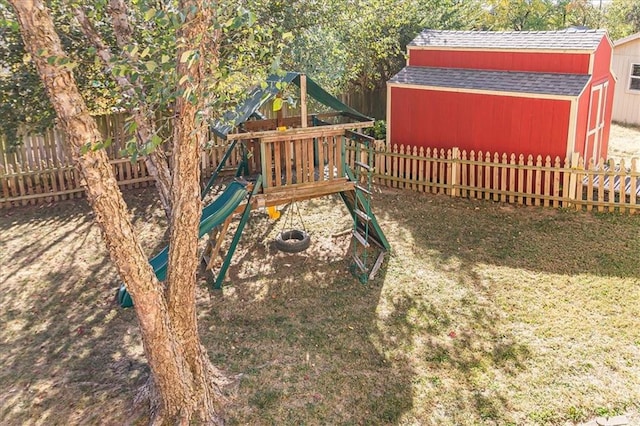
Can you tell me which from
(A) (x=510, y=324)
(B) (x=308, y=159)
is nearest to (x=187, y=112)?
(B) (x=308, y=159)

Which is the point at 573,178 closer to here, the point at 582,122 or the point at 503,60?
the point at 582,122

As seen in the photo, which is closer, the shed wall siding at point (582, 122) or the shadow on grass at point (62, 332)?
the shadow on grass at point (62, 332)

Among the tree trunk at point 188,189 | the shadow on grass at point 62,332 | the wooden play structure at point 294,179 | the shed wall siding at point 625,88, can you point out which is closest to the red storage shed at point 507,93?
the wooden play structure at point 294,179

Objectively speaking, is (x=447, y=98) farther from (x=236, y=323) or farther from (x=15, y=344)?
(x=15, y=344)

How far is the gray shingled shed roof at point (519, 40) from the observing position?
11.9m

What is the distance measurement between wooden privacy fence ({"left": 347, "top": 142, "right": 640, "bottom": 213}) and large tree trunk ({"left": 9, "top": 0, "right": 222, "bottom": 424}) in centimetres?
785

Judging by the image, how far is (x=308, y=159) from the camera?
918cm

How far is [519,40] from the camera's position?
1278 cm

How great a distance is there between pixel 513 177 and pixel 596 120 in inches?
103

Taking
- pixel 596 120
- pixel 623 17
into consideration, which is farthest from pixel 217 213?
pixel 623 17

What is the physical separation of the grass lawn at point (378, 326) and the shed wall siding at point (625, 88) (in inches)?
448

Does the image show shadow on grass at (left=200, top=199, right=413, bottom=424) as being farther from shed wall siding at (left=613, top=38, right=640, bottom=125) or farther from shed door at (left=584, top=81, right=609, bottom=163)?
shed wall siding at (left=613, top=38, right=640, bottom=125)

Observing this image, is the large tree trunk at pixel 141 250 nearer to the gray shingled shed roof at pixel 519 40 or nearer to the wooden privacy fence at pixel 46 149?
the wooden privacy fence at pixel 46 149

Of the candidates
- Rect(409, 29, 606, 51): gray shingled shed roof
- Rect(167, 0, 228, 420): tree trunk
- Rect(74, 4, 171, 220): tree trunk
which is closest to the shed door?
Rect(409, 29, 606, 51): gray shingled shed roof
